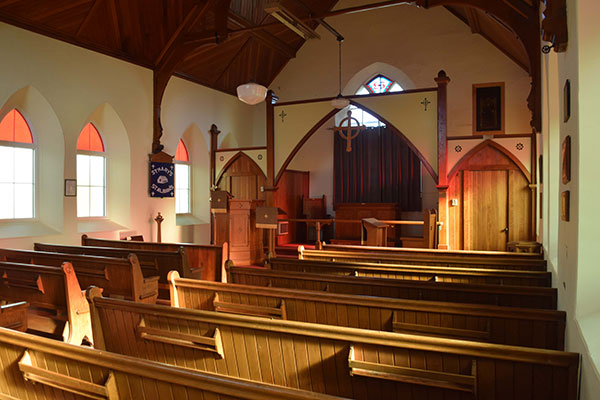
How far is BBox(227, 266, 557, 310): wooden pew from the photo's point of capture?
8.74 feet

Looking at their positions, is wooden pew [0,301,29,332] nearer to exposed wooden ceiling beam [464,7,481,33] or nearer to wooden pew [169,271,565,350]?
wooden pew [169,271,565,350]

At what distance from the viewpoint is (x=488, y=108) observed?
8.11 meters

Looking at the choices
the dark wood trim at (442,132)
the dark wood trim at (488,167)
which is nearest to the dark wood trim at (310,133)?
the dark wood trim at (442,132)

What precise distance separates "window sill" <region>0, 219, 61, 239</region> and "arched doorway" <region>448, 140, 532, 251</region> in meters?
6.47

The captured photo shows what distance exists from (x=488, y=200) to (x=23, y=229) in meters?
7.31

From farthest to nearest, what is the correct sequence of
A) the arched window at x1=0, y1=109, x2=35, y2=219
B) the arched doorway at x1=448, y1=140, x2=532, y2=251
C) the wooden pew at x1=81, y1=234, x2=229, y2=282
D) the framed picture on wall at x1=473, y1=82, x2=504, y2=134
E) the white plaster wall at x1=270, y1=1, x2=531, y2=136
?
1. the white plaster wall at x1=270, y1=1, x2=531, y2=136
2. the framed picture on wall at x1=473, y1=82, x2=504, y2=134
3. the arched doorway at x1=448, y1=140, x2=532, y2=251
4. the arched window at x1=0, y1=109, x2=35, y2=219
5. the wooden pew at x1=81, y1=234, x2=229, y2=282

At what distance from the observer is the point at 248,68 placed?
10.4m

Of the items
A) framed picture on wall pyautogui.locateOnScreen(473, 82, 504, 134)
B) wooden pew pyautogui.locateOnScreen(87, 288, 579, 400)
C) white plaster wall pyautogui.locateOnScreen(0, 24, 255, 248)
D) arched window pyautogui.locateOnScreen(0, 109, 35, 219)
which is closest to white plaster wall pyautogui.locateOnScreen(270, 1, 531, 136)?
framed picture on wall pyautogui.locateOnScreen(473, 82, 504, 134)

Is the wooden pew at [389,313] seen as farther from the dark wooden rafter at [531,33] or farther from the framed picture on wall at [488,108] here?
the framed picture on wall at [488,108]

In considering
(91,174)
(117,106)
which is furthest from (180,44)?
(91,174)

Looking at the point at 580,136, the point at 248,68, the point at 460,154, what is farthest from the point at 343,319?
the point at 248,68

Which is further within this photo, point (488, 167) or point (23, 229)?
point (488, 167)

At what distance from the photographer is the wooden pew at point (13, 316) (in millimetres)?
2314

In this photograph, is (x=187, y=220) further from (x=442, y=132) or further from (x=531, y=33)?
(x=531, y=33)
